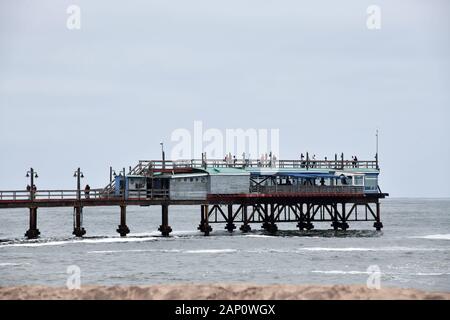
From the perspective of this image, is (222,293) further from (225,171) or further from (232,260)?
(225,171)

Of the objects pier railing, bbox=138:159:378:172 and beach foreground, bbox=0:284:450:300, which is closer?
beach foreground, bbox=0:284:450:300

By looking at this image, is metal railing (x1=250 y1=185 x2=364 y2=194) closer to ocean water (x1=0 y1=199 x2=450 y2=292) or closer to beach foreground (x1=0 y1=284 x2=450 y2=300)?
ocean water (x1=0 y1=199 x2=450 y2=292)

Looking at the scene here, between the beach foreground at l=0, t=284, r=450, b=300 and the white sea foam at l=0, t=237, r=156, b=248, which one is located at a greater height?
the beach foreground at l=0, t=284, r=450, b=300

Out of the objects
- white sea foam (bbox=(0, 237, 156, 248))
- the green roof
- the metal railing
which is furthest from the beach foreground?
the metal railing

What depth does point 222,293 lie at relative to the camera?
1135 inches

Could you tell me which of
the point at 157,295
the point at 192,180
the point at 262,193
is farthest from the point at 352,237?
the point at 157,295

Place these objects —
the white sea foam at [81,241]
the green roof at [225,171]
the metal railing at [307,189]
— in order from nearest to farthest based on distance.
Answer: the white sea foam at [81,241], the green roof at [225,171], the metal railing at [307,189]

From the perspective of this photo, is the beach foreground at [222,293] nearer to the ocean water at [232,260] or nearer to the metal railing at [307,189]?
the ocean water at [232,260]

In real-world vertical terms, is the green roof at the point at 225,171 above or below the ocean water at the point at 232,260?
above

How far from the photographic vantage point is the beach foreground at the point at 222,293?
28.3 m

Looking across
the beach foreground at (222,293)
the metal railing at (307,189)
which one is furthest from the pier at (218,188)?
the beach foreground at (222,293)

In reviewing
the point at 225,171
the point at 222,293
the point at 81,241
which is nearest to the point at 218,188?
the point at 225,171

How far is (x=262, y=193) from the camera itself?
→ 81000 millimetres

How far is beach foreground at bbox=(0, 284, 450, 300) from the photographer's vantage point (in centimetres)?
2827
